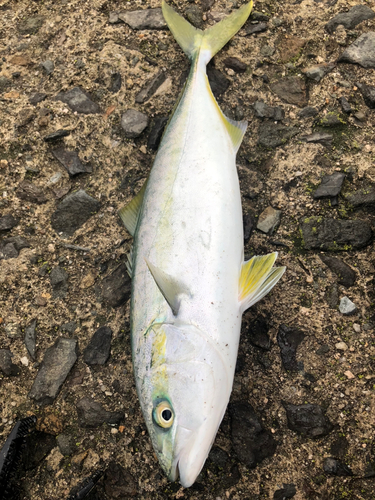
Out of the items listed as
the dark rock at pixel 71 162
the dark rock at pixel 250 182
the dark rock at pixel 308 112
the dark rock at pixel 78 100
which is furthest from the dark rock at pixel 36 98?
the dark rock at pixel 308 112

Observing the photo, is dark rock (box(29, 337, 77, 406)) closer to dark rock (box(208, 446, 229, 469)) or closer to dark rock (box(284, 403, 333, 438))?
dark rock (box(208, 446, 229, 469))

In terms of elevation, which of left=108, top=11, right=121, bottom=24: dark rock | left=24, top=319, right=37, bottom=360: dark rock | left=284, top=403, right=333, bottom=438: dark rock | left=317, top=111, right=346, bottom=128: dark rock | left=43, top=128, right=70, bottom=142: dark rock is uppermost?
left=108, top=11, right=121, bottom=24: dark rock

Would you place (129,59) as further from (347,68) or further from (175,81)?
(347,68)

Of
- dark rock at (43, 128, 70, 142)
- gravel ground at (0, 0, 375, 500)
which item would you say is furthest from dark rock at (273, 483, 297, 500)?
dark rock at (43, 128, 70, 142)

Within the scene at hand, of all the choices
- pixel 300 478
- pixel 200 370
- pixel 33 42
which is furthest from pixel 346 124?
pixel 33 42

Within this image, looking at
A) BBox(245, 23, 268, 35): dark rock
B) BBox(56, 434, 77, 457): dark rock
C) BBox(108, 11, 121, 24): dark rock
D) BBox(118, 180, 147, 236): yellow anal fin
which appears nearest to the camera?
BBox(56, 434, 77, 457): dark rock

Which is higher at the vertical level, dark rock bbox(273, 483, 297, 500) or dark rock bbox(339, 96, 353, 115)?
dark rock bbox(339, 96, 353, 115)

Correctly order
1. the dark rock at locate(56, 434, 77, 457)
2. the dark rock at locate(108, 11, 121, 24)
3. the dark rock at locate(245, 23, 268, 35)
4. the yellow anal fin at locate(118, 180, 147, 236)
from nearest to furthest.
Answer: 1. the dark rock at locate(56, 434, 77, 457)
2. the yellow anal fin at locate(118, 180, 147, 236)
3. the dark rock at locate(245, 23, 268, 35)
4. the dark rock at locate(108, 11, 121, 24)

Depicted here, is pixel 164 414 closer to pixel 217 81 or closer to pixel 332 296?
pixel 332 296
